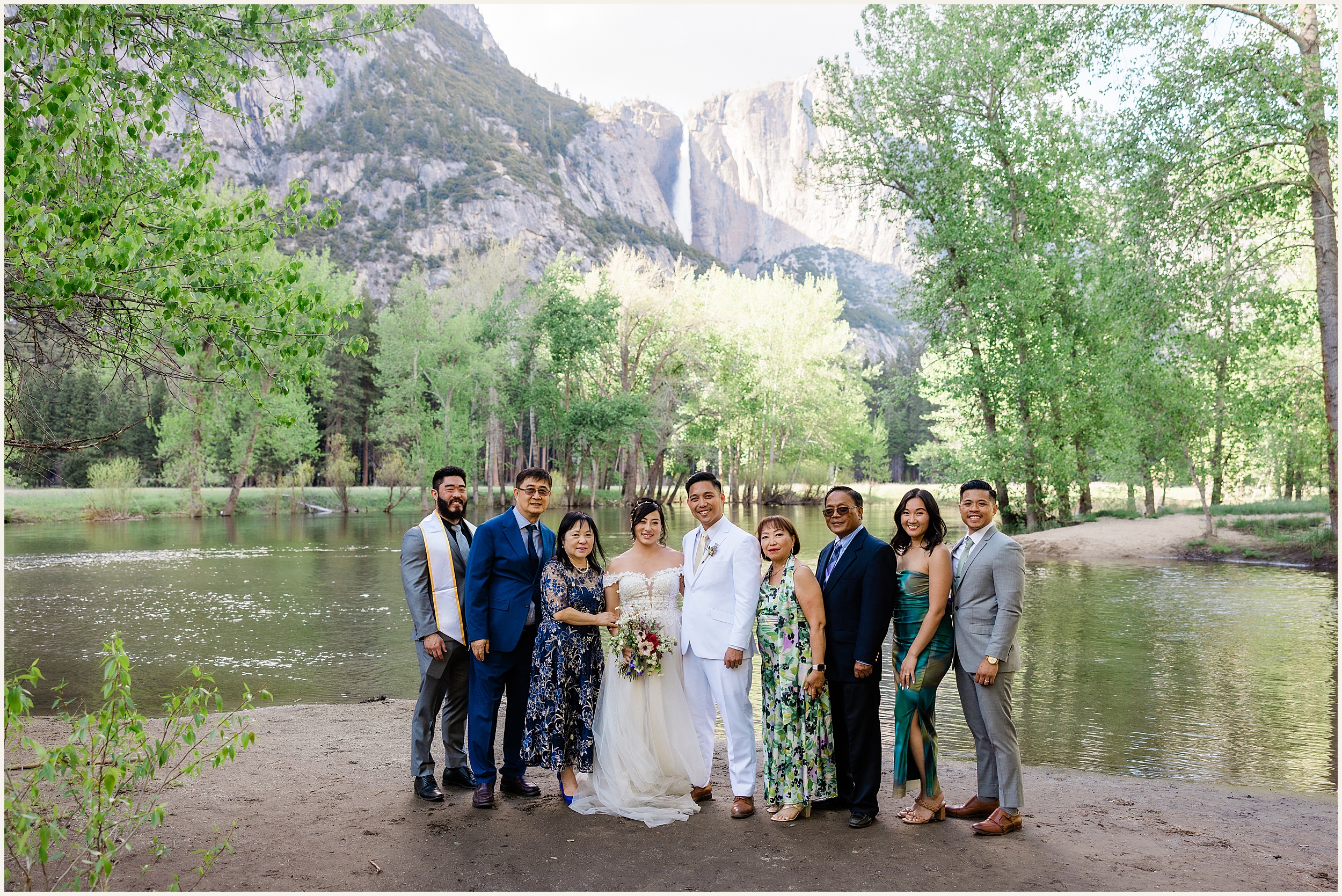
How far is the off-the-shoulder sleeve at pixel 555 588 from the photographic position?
5121 millimetres

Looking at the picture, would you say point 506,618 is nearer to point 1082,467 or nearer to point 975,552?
point 975,552

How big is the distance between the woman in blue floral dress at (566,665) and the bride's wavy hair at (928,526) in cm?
→ 183

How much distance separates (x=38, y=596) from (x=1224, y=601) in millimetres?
20890

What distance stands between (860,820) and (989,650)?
1.19 meters

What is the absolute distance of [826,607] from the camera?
16.2 ft

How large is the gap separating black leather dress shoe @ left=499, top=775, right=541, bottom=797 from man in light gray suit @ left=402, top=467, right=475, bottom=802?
0.27 meters

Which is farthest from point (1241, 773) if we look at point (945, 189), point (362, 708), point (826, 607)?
point (945, 189)

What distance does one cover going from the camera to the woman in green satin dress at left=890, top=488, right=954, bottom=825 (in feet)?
15.7

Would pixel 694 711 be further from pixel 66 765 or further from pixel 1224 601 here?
pixel 1224 601

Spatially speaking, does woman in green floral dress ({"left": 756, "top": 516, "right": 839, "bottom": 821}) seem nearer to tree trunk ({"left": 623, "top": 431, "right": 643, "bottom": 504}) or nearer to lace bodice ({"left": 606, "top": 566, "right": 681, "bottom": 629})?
lace bodice ({"left": 606, "top": 566, "right": 681, "bottom": 629})

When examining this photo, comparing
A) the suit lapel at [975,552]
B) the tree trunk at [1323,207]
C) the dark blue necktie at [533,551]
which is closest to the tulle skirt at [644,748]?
the dark blue necktie at [533,551]

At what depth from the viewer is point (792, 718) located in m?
4.81

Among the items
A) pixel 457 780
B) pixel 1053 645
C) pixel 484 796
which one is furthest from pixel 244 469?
pixel 484 796

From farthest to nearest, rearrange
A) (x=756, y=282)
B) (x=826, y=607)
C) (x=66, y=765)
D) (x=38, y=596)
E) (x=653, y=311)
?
(x=756, y=282) → (x=653, y=311) → (x=38, y=596) → (x=826, y=607) → (x=66, y=765)
